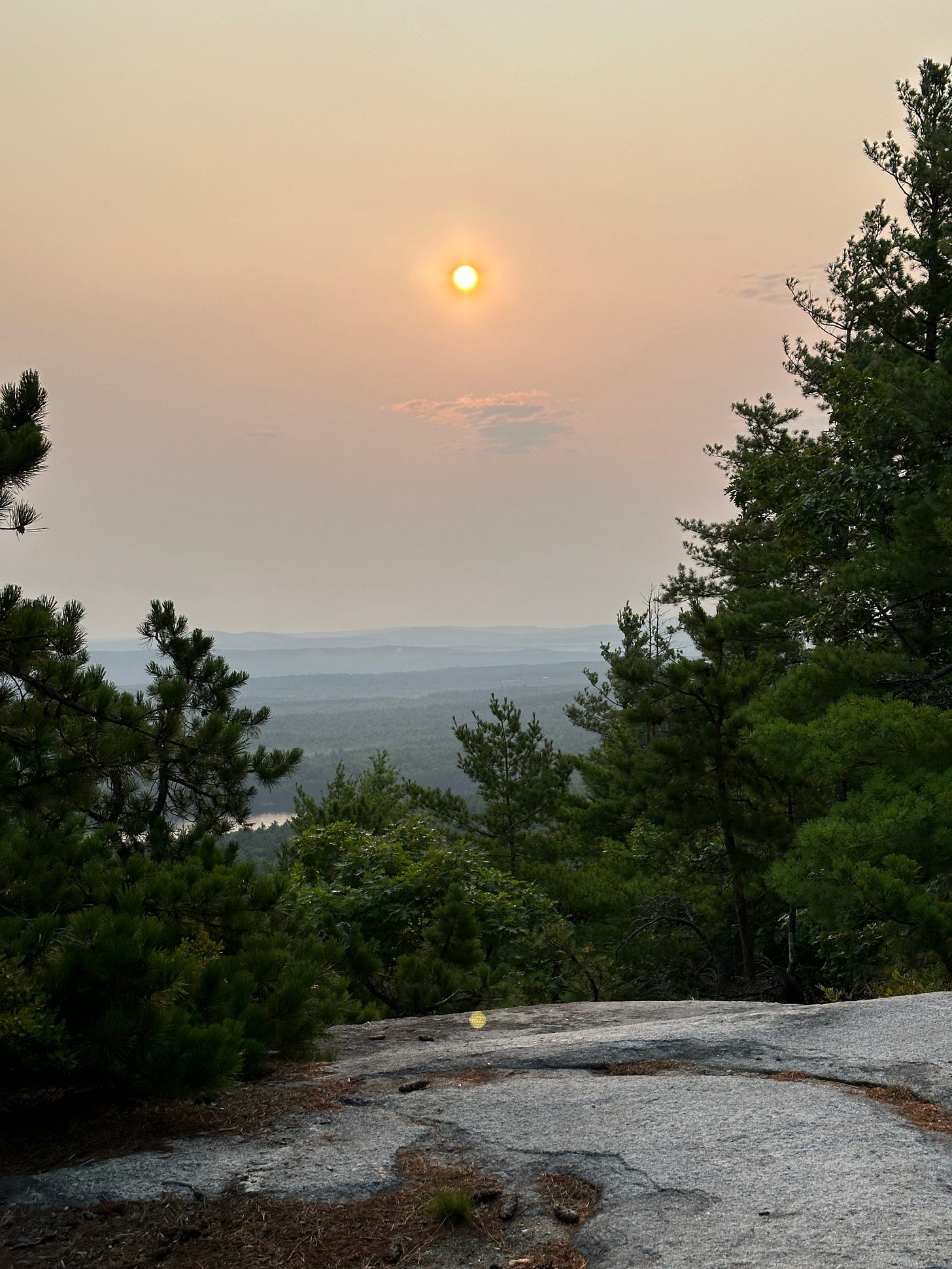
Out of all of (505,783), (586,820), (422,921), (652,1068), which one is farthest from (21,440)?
(505,783)

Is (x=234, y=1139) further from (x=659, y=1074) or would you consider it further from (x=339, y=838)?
(x=339, y=838)

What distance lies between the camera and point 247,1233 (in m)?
3.53

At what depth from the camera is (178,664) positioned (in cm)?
862

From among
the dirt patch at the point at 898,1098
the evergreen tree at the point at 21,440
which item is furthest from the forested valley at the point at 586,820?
the dirt patch at the point at 898,1098

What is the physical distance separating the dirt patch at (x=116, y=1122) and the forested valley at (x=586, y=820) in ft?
→ 0.59

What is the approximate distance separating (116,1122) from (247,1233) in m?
1.44

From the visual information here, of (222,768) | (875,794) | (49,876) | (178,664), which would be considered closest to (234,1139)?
(49,876)

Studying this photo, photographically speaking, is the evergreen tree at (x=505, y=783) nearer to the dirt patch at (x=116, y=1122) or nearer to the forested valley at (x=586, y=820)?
the forested valley at (x=586, y=820)

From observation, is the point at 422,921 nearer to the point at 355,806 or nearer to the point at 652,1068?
the point at 652,1068

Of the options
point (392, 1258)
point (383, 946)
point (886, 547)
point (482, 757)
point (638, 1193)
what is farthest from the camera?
point (482, 757)

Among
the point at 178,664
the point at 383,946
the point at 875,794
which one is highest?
the point at 178,664

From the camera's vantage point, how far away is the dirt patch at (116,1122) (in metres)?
4.25

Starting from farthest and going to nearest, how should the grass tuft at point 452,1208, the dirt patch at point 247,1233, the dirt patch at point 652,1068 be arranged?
the dirt patch at point 652,1068
the grass tuft at point 452,1208
the dirt patch at point 247,1233

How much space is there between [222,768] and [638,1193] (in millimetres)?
4337
